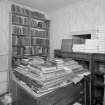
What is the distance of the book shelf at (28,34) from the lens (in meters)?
2.91

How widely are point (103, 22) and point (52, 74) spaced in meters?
1.93

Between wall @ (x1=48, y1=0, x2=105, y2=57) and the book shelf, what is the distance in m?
0.30

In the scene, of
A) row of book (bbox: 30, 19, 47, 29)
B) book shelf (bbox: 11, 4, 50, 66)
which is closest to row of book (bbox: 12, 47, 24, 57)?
book shelf (bbox: 11, 4, 50, 66)

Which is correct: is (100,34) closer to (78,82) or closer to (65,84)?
(78,82)

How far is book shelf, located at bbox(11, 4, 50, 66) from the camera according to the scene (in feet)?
9.54

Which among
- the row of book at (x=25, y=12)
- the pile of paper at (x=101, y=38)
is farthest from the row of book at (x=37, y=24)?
the pile of paper at (x=101, y=38)

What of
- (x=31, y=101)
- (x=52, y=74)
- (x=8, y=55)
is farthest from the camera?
(x=8, y=55)

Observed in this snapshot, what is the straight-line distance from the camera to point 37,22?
342 centimetres

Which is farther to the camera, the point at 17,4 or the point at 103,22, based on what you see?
the point at 17,4

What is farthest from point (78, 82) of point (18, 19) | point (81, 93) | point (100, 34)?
point (18, 19)

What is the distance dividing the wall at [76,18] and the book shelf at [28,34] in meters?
0.30

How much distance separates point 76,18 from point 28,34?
4.81 feet

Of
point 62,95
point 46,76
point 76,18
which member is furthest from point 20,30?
point 62,95

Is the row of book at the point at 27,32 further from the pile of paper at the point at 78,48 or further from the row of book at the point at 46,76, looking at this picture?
the row of book at the point at 46,76
